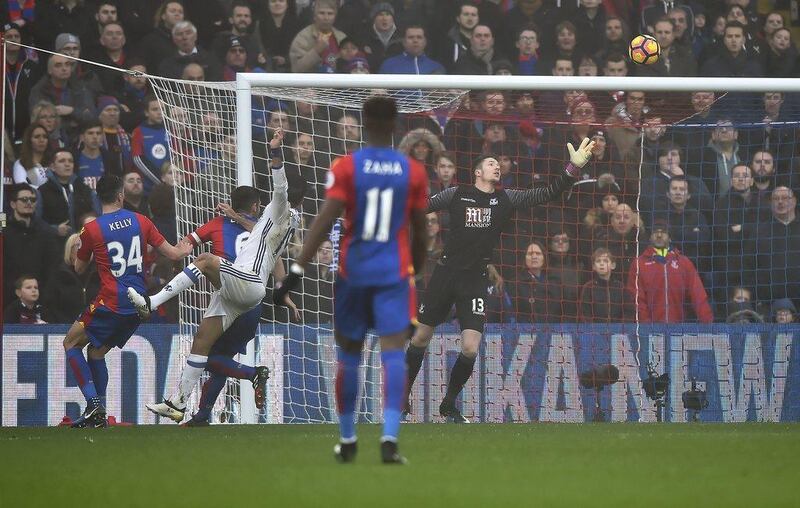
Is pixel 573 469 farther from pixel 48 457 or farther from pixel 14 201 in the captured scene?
pixel 14 201

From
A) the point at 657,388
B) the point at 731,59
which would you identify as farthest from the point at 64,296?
the point at 731,59

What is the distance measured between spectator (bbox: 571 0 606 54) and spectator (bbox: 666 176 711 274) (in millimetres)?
2729

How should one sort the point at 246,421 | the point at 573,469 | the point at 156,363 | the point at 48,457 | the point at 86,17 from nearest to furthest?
the point at 573,469 → the point at 48,457 → the point at 246,421 → the point at 156,363 → the point at 86,17

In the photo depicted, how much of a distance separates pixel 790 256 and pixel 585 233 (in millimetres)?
2218

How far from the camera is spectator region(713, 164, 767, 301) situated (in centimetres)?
1454

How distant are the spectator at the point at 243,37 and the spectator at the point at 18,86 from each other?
6.98 feet

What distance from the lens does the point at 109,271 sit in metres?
11.1

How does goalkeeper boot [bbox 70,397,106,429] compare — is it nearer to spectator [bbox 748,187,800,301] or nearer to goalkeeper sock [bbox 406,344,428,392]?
goalkeeper sock [bbox 406,344,428,392]

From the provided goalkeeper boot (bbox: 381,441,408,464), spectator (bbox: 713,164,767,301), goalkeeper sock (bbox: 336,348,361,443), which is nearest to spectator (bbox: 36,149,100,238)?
spectator (bbox: 713,164,767,301)

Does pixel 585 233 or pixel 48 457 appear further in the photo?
pixel 585 233

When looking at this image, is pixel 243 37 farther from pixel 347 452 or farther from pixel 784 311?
pixel 347 452

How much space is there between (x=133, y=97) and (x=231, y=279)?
485cm

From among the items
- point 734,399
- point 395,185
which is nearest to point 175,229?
point 734,399

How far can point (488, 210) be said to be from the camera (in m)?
12.5
